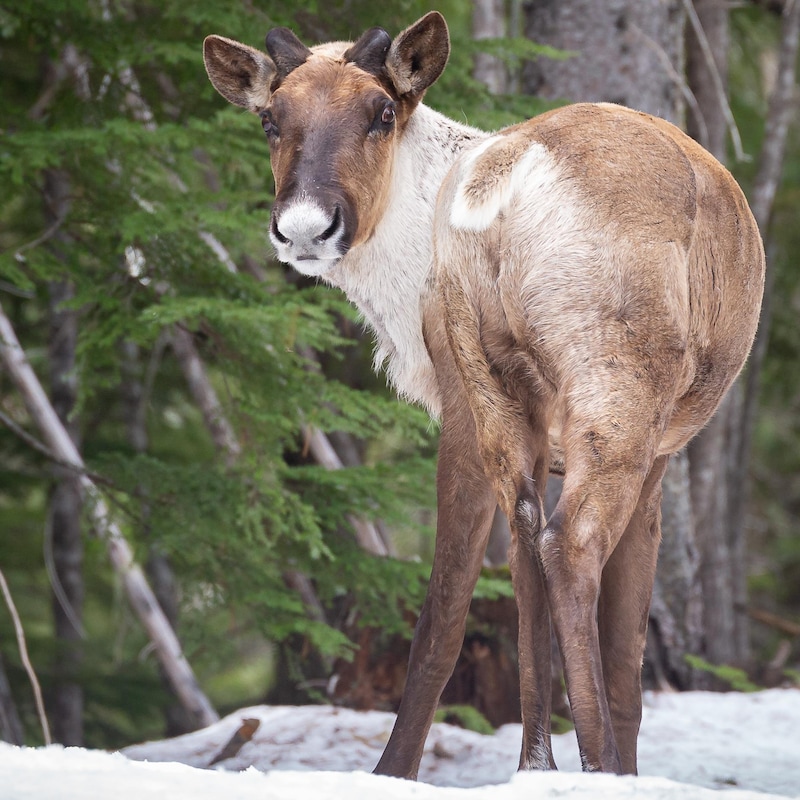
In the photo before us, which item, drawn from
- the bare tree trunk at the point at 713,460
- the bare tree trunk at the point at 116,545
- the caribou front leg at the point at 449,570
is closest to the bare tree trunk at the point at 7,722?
the bare tree trunk at the point at 116,545

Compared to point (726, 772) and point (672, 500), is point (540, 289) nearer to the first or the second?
point (726, 772)

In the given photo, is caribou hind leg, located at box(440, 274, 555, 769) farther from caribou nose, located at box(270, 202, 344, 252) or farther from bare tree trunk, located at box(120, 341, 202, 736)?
bare tree trunk, located at box(120, 341, 202, 736)

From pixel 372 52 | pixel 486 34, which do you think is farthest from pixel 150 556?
pixel 372 52

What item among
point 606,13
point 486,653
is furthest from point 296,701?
point 606,13

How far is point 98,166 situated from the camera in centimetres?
613

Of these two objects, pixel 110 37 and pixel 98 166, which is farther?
pixel 110 37

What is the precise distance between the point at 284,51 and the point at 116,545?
3.63 meters

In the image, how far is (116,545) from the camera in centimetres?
681

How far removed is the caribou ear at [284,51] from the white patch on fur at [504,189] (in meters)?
1.12

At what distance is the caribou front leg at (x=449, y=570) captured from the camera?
4.11 m

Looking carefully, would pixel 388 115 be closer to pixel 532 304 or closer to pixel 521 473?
pixel 532 304

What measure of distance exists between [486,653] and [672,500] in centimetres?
177

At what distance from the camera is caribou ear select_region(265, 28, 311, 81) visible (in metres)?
4.41

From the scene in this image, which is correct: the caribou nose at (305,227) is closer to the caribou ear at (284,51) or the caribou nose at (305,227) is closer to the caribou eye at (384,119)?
the caribou eye at (384,119)
